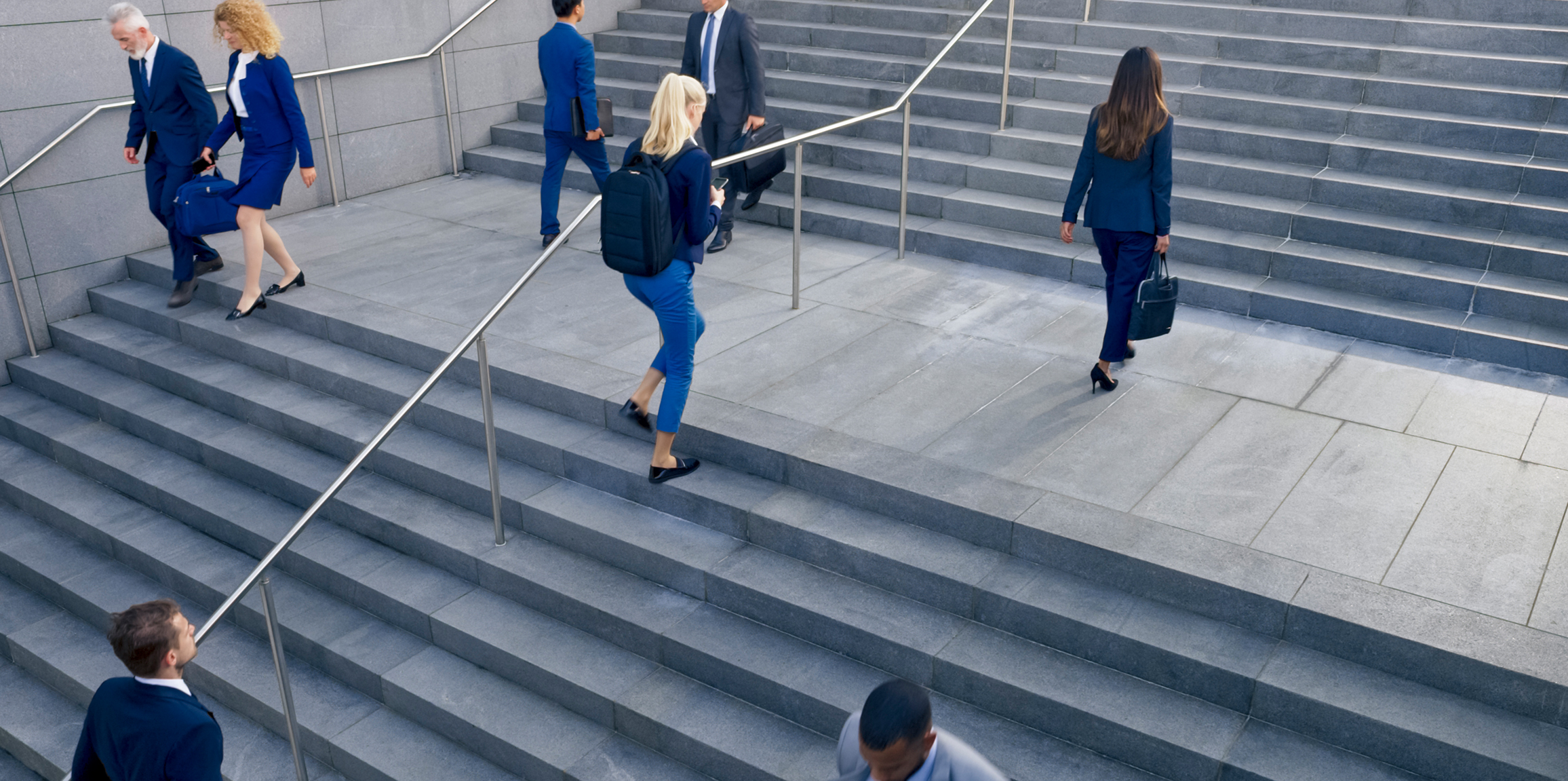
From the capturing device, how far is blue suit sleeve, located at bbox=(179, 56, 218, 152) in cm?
715

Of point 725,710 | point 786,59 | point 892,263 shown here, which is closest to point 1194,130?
point 892,263

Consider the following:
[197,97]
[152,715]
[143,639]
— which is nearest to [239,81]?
[197,97]

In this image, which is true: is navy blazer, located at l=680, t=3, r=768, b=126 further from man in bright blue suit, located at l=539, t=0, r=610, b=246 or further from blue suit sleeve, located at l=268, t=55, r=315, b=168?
blue suit sleeve, located at l=268, t=55, r=315, b=168

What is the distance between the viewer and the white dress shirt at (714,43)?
789cm

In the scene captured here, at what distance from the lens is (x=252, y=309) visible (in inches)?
296

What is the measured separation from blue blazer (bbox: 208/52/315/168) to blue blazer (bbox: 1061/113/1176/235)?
4604 millimetres

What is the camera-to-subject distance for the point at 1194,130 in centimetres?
813

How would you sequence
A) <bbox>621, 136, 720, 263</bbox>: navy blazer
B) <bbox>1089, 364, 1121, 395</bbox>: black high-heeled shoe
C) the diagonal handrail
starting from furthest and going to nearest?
<bbox>1089, 364, 1121, 395</bbox>: black high-heeled shoe, <bbox>621, 136, 720, 263</bbox>: navy blazer, the diagonal handrail

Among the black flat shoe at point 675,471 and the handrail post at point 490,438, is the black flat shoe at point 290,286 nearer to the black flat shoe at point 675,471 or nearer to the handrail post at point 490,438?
the handrail post at point 490,438

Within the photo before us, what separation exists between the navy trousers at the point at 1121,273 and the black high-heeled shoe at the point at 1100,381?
0.28 ft

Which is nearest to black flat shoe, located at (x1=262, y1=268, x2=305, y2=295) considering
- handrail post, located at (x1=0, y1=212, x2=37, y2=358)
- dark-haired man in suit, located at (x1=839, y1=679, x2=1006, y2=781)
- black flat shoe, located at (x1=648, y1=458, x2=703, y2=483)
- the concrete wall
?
the concrete wall

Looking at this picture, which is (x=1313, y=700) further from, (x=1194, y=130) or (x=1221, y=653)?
(x=1194, y=130)

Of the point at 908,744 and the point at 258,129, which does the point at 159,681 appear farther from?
the point at 258,129

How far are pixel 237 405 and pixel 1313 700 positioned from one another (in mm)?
5885
